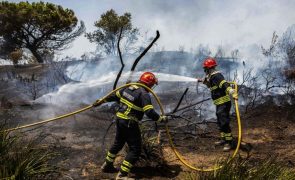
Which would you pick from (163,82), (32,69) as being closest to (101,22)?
(32,69)

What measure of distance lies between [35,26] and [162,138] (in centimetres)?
1868

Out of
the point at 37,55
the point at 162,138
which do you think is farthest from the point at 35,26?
the point at 162,138

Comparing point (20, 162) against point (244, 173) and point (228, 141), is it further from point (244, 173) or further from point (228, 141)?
point (228, 141)

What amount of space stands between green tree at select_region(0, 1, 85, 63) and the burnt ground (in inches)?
538

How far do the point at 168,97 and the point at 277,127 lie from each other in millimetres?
4607

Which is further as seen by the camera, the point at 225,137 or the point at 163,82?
the point at 163,82

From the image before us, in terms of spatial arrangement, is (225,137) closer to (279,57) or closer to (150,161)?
(150,161)

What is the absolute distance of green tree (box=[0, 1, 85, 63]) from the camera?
23.5 m

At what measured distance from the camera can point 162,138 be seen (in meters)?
8.02

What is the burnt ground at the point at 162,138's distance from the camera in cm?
620

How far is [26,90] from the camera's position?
46.7ft

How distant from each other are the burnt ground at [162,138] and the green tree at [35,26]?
13.7 m

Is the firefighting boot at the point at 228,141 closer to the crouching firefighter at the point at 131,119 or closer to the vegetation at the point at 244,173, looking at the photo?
the crouching firefighter at the point at 131,119

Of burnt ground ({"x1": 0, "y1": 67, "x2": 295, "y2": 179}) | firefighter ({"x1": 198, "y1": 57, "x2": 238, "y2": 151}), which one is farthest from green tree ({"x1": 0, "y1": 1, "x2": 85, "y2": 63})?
firefighter ({"x1": 198, "y1": 57, "x2": 238, "y2": 151})
